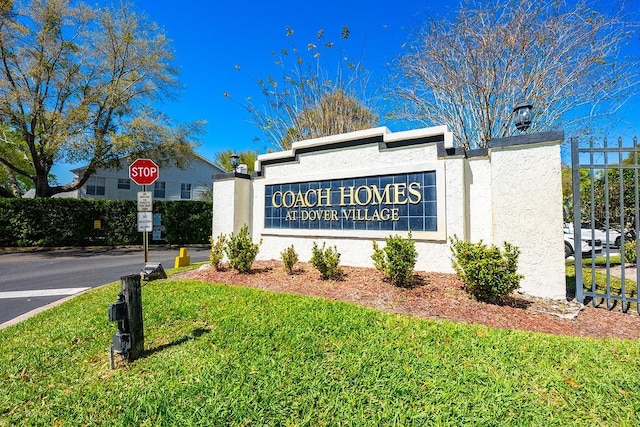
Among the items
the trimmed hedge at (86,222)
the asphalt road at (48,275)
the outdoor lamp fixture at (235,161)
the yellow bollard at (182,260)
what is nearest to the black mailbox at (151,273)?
the asphalt road at (48,275)

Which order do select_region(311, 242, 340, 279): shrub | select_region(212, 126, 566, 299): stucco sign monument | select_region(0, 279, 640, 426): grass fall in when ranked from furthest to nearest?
select_region(311, 242, 340, 279): shrub, select_region(212, 126, 566, 299): stucco sign monument, select_region(0, 279, 640, 426): grass

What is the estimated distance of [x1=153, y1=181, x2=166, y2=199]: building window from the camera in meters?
27.1

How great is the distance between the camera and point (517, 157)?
17.0 ft

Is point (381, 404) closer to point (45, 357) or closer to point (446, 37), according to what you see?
point (45, 357)

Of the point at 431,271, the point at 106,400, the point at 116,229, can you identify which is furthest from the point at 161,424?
the point at 116,229

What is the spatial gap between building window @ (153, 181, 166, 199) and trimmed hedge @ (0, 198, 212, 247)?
10.3 meters

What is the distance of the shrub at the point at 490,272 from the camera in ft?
14.8

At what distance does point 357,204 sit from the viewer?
689cm

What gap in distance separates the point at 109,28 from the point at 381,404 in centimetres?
2144

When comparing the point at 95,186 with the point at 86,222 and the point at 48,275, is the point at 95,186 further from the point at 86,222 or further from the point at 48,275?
the point at 48,275

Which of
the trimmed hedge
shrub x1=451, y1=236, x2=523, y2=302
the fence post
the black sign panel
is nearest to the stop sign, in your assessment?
the black sign panel

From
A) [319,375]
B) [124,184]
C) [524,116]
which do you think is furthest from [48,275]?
[124,184]

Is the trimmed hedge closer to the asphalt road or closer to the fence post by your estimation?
the asphalt road

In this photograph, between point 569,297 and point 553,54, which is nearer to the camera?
point 569,297
